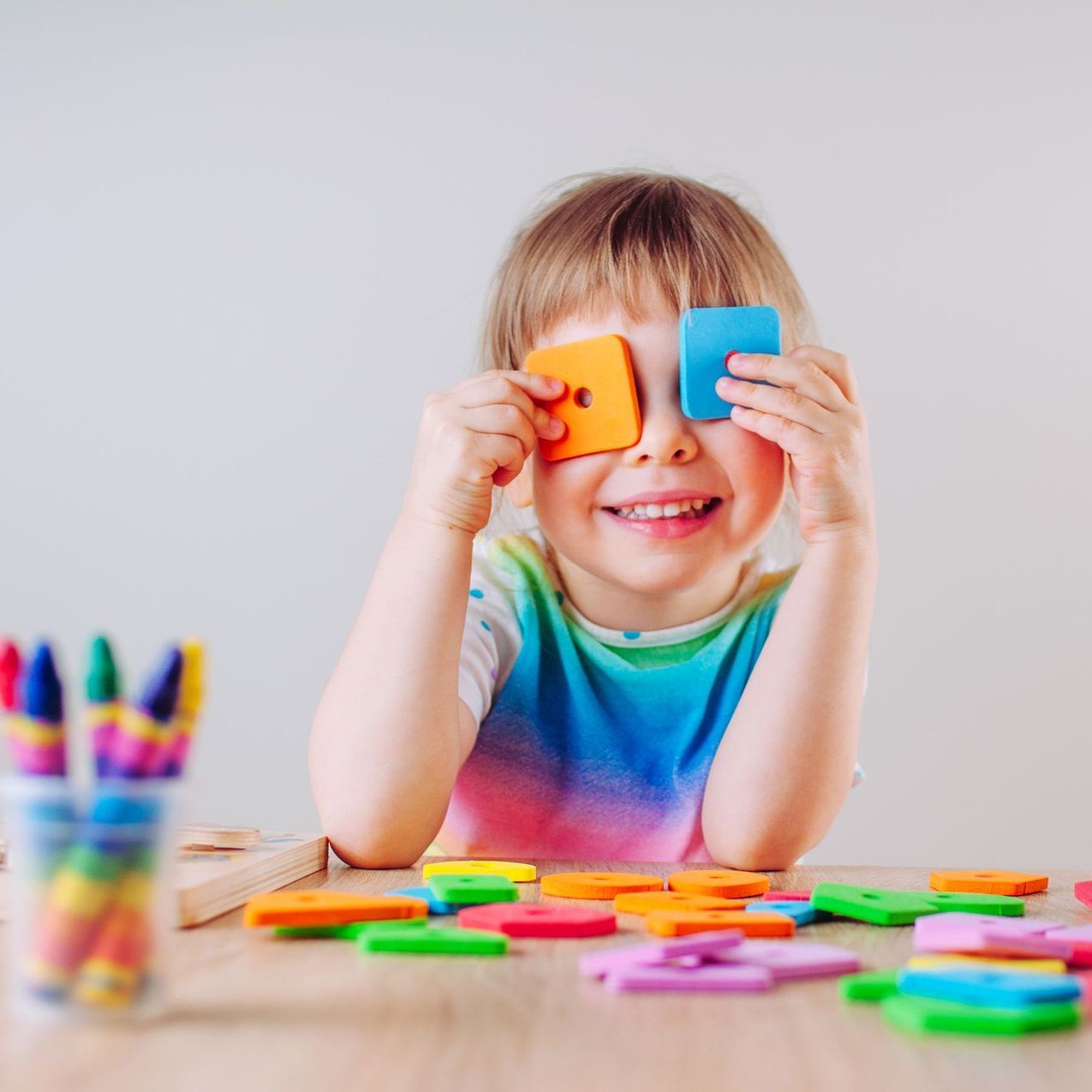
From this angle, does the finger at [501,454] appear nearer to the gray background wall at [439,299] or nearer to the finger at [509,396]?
the finger at [509,396]

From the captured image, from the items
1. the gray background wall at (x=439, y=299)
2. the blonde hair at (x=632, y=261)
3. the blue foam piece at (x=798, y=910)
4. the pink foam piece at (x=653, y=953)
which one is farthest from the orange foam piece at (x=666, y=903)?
the gray background wall at (x=439, y=299)

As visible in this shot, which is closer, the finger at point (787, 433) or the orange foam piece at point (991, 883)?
the orange foam piece at point (991, 883)

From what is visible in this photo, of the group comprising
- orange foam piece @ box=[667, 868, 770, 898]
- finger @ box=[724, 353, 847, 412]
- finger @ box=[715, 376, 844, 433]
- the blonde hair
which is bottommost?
orange foam piece @ box=[667, 868, 770, 898]

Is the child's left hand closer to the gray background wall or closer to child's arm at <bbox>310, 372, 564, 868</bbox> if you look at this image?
child's arm at <bbox>310, 372, 564, 868</bbox>

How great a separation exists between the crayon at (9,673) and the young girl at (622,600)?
44 cm

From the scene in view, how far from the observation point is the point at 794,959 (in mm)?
503

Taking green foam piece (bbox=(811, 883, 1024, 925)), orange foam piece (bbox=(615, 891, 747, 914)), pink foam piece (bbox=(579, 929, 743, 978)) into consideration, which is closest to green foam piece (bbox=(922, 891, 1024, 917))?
green foam piece (bbox=(811, 883, 1024, 925))

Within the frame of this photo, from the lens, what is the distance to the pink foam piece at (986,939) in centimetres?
52

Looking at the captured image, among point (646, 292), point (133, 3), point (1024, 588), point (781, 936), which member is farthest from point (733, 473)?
point (133, 3)

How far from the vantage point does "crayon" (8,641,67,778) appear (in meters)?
0.41

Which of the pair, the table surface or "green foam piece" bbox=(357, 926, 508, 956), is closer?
the table surface

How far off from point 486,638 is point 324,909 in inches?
22.0

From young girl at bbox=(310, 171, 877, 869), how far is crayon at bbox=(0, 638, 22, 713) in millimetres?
441

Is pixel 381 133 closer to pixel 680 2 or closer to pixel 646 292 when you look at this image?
pixel 680 2
